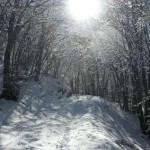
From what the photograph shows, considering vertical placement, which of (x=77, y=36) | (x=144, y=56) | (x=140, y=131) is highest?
(x=77, y=36)

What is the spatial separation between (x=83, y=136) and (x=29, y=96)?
48.9 ft

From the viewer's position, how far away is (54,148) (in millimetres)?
11516

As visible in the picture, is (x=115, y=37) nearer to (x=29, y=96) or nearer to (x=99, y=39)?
(x=99, y=39)

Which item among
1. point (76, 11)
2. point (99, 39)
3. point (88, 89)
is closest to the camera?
point (76, 11)

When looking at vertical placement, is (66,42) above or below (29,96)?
above

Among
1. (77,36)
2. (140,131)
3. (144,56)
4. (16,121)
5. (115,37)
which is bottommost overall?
(140,131)

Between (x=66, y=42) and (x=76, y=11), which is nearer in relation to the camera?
(x=76, y=11)

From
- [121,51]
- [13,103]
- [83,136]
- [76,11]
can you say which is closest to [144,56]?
[121,51]

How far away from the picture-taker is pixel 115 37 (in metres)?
30.9

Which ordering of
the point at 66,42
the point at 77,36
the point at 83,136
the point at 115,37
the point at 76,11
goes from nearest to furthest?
the point at 83,136
the point at 76,11
the point at 115,37
the point at 77,36
the point at 66,42

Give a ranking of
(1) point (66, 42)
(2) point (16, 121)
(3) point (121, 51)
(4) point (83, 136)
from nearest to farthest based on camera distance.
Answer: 1. (4) point (83, 136)
2. (2) point (16, 121)
3. (3) point (121, 51)
4. (1) point (66, 42)

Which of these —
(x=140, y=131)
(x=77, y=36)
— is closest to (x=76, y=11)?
(x=140, y=131)

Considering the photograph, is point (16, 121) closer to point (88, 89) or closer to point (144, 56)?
point (144, 56)

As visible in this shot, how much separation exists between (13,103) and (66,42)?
3200 cm
